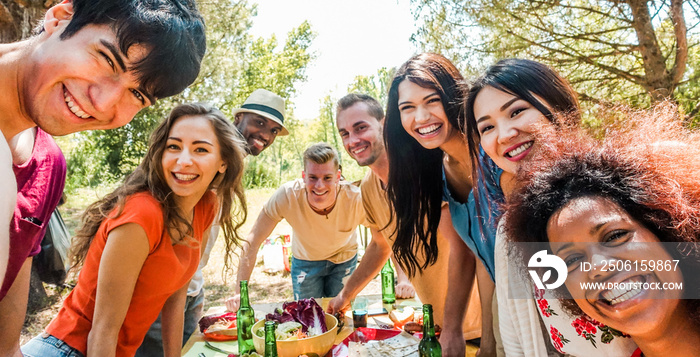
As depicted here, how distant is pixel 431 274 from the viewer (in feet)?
8.06

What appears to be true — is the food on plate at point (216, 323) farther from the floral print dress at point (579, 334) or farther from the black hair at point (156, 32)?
the floral print dress at point (579, 334)

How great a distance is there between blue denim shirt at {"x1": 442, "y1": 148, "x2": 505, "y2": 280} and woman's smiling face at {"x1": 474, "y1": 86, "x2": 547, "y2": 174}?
19 cm

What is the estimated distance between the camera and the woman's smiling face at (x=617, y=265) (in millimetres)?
911

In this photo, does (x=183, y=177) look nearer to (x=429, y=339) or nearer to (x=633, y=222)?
(x=429, y=339)

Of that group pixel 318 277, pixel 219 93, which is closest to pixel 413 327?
pixel 318 277

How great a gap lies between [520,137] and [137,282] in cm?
162

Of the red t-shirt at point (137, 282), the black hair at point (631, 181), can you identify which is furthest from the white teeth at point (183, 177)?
the black hair at point (631, 181)

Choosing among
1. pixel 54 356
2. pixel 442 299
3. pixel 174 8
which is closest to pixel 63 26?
pixel 174 8

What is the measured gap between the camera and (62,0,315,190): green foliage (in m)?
10.1

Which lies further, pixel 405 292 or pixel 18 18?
pixel 18 18

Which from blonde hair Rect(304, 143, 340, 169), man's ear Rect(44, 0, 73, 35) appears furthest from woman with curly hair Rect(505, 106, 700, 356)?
blonde hair Rect(304, 143, 340, 169)

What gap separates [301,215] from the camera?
3.62 metres

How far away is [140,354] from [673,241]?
112 inches

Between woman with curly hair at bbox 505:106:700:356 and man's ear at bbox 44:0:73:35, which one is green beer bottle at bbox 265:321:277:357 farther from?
man's ear at bbox 44:0:73:35
